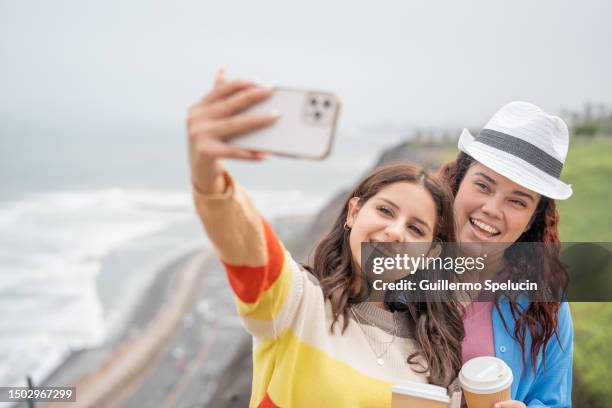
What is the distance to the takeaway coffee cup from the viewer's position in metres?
1.61

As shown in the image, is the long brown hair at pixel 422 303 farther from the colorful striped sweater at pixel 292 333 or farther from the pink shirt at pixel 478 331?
the pink shirt at pixel 478 331

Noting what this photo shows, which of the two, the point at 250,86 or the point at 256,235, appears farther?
the point at 256,235

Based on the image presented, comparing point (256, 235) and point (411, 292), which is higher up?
point (256, 235)

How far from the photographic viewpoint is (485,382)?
1611 mm

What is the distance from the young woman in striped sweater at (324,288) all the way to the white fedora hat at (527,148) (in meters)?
0.52

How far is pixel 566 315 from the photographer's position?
222cm

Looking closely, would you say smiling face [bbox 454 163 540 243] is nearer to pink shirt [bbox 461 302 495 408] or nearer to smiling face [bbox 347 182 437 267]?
pink shirt [bbox 461 302 495 408]

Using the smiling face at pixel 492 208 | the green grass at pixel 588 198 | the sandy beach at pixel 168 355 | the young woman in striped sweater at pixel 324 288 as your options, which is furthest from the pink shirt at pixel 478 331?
the sandy beach at pixel 168 355

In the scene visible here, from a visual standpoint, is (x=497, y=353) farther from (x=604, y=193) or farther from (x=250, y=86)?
(x=604, y=193)

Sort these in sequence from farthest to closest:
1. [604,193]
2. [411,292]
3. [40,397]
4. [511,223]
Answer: [40,397] → [604,193] → [511,223] → [411,292]

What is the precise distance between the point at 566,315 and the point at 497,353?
0.40 m

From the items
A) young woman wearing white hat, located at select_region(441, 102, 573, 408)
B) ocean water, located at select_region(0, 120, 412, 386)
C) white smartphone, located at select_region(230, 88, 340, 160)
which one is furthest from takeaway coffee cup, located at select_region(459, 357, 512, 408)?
ocean water, located at select_region(0, 120, 412, 386)

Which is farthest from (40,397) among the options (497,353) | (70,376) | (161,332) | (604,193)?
(497,353)

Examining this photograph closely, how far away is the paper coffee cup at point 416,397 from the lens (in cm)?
143
